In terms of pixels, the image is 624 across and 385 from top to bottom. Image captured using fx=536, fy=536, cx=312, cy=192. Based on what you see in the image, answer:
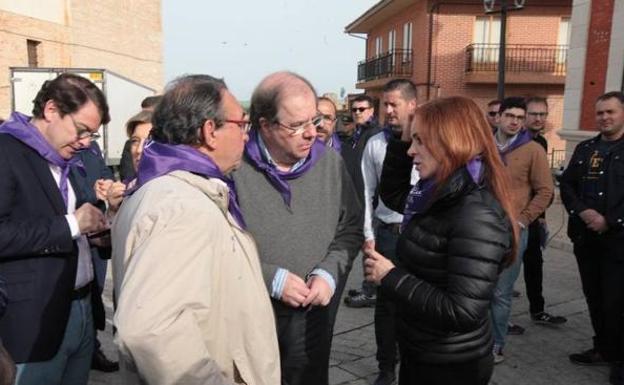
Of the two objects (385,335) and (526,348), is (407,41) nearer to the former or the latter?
(526,348)

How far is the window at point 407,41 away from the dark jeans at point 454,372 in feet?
77.2

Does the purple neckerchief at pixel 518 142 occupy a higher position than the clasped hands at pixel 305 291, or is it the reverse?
the purple neckerchief at pixel 518 142

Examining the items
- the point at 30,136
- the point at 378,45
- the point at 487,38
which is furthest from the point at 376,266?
the point at 378,45

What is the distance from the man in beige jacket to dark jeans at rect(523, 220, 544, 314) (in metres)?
3.93

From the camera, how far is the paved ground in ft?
13.1

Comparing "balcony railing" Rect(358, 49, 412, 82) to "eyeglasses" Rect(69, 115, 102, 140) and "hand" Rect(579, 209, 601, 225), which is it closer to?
"hand" Rect(579, 209, 601, 225)

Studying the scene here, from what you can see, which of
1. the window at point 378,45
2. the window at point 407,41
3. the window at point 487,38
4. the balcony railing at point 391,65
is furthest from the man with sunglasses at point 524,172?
the window at point 378,45

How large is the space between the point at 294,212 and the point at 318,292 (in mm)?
369

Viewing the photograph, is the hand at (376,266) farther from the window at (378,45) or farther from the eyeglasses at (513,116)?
the window at (378,45)

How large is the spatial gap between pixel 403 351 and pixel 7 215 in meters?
1.72

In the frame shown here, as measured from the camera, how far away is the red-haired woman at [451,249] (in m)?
2.01

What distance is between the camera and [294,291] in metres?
2.25

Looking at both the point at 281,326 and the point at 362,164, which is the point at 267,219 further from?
the point at 362,164

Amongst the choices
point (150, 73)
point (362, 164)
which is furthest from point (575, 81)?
point (150, 73)
